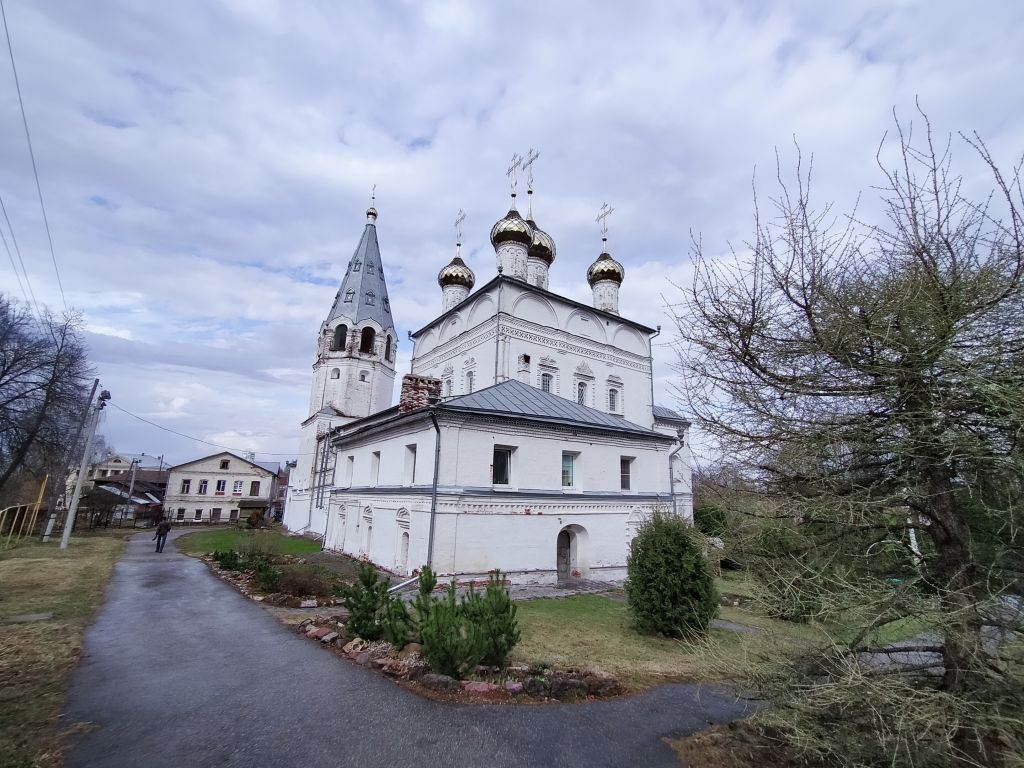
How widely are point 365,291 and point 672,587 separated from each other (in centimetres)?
3218

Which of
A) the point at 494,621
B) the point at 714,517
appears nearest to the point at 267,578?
the point at 494,621

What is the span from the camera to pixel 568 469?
15820 millimetres

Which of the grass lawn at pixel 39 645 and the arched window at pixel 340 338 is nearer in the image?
the grass lawn at pixel 39 645

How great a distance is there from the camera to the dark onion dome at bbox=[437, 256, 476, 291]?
28578 millimetres

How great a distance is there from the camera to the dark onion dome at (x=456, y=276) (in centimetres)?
2858

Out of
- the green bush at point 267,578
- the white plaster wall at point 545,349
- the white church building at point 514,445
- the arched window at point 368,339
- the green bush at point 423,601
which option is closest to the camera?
the green bush at point 423,601

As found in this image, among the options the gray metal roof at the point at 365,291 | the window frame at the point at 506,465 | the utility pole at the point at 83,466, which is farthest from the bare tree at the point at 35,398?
the window frame at the point at 506,465

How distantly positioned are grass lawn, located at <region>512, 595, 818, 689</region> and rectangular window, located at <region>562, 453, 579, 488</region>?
489 centimetres

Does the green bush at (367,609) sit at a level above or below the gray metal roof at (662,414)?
below

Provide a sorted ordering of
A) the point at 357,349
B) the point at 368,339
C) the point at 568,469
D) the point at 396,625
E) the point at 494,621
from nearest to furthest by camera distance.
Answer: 1. the point at 494,621
2. the point at 396,625
3. the point at 568,469
4. the point at 357,349
5. the point at 368,339

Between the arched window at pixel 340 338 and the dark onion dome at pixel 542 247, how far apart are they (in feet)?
51.3

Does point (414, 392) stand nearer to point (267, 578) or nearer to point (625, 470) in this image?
point (267, 578)

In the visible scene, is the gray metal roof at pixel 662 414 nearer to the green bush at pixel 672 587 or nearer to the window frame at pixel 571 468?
the window frame at pixel 571 468

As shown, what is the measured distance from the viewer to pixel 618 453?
16.7m
